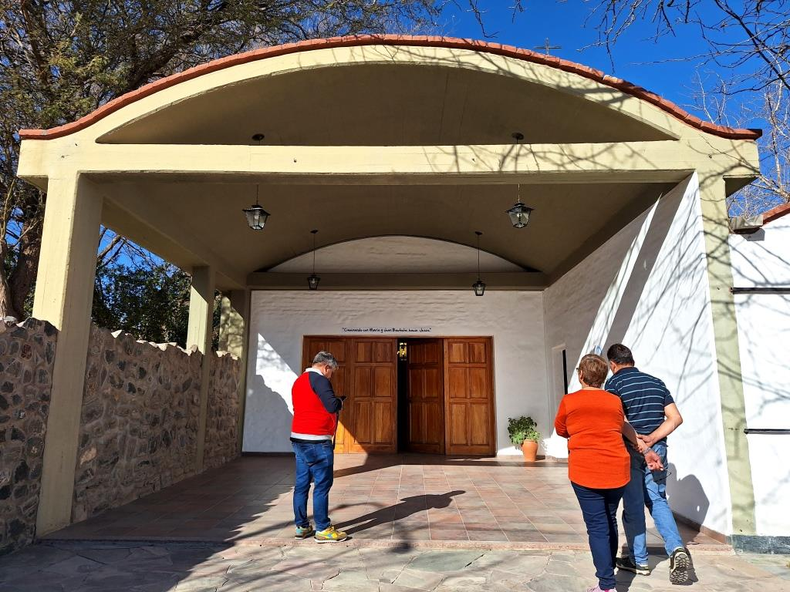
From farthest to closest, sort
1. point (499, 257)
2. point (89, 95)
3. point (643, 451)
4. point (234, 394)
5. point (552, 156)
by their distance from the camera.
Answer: point (499, 257) < point (234, 394) < point (89, 95) < point (552, 156) < point (643, 451)

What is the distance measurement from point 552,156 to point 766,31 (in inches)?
66.1

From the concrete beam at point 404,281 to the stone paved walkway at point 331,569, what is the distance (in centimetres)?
600

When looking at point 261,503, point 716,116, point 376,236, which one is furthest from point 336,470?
point 716,116

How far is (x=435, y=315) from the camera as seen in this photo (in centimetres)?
983

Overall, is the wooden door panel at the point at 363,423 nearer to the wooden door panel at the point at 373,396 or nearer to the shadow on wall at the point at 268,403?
the wooden door panel at the point at 373,396

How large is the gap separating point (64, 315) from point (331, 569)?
119 inches

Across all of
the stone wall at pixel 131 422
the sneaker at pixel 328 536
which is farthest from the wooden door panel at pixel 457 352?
the sneaker at pixel 328 536

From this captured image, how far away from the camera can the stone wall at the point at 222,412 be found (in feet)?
26.0

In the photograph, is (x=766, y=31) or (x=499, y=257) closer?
(x=766, y=31)

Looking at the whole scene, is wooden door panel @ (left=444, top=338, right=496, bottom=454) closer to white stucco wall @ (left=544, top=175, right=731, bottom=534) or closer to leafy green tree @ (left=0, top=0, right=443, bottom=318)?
white stucco wall @ (left=544, top=175, right=731, bottom=534)

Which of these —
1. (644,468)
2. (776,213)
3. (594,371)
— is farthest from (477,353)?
(594,371)

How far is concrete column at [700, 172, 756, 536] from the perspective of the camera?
4027mm

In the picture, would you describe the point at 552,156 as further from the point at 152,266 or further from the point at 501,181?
the point at 152,266

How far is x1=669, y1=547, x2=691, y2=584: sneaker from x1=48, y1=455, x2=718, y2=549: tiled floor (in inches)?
30.7
